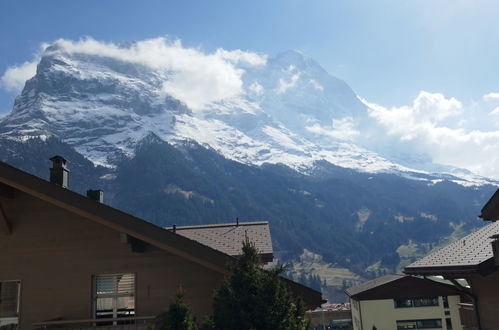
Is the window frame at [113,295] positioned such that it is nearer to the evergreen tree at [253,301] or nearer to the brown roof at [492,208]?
the evergreen tree at [253,301]

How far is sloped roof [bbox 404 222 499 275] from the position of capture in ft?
47.2

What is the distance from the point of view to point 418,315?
172 feet

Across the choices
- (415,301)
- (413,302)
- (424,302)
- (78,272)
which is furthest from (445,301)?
(78,272)

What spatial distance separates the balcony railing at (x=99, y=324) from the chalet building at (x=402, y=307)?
139 feet

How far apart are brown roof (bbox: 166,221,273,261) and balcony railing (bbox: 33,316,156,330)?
493 cm

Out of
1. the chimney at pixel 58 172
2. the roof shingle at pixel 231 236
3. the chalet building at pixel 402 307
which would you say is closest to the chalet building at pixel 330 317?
the chalet building at pixel 402 307

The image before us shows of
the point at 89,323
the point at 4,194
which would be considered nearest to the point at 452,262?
the point at 89,323

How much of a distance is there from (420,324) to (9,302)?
157 ft

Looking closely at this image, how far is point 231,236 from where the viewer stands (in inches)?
770

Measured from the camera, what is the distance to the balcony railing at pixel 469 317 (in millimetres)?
16927

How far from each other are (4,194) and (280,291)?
8.79 m

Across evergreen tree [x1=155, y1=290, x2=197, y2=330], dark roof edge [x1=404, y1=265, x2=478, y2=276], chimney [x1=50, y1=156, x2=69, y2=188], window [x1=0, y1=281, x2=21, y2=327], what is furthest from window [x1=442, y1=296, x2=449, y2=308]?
evergreen tree [x1=155, y1=290, x2=197, y2=330]

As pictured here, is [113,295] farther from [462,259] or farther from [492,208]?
[492,208]

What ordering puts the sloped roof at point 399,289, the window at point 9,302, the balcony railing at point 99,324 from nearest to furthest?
the balcony railing at point 99,324, the window at point 9,302, the sloped roof at point 399,289
